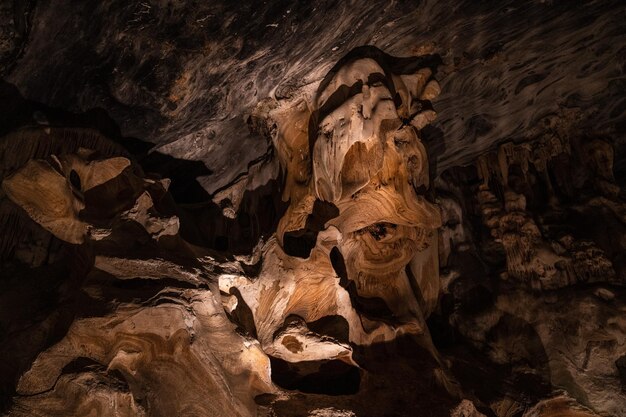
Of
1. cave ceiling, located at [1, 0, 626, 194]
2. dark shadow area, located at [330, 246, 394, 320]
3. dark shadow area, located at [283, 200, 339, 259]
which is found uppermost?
cave ceiling, located at [1, 0, 626, 194]

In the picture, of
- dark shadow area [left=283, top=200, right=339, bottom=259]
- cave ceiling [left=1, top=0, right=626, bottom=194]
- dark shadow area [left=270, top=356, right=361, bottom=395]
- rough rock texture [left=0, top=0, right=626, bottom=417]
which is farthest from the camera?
dark shadow area [left=283, top=200, right=339, bottom=259]

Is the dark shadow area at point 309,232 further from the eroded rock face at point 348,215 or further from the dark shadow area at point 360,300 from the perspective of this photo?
the dark shadow area at point 360,300

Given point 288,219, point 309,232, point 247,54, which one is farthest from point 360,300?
point 247,54

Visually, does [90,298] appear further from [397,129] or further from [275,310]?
[397,129]

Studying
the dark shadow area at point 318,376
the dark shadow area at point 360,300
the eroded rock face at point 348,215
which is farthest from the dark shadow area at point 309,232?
the dark shadow area at point 318,376

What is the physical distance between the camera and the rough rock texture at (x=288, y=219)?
3.26 m

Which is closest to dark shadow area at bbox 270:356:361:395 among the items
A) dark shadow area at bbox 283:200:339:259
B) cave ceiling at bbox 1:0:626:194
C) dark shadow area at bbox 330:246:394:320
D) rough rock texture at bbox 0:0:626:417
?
rough rock texture at bbox 0:0:626:417

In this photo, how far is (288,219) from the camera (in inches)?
173

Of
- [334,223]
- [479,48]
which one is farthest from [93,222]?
[479,48]

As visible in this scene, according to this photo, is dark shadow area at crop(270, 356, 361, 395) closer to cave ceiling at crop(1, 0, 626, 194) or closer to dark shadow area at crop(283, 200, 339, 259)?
dark shadow area at crop(283, 200, 339, 259)

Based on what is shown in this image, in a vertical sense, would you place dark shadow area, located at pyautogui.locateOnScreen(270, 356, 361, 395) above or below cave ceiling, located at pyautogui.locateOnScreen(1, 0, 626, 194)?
below

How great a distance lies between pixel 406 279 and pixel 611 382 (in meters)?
1.97

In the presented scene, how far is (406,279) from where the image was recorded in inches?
191

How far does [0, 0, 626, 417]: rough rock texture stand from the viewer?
326 centimetres
